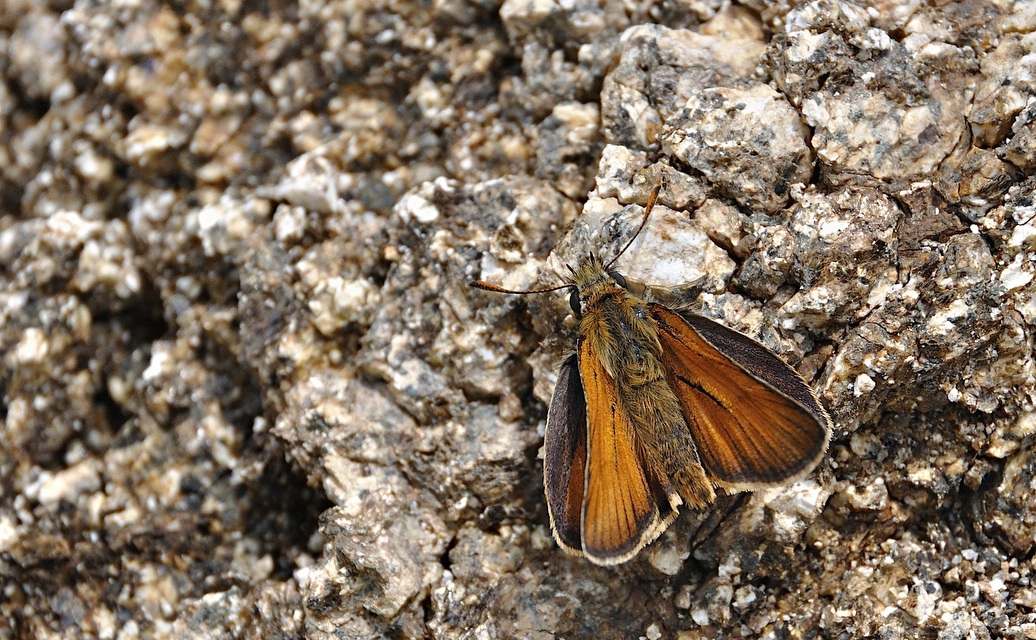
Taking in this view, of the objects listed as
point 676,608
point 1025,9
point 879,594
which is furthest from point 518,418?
point 1025,9

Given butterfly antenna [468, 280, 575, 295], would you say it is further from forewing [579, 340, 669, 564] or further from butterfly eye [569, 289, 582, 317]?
forewing [579, 340, 669, 564]

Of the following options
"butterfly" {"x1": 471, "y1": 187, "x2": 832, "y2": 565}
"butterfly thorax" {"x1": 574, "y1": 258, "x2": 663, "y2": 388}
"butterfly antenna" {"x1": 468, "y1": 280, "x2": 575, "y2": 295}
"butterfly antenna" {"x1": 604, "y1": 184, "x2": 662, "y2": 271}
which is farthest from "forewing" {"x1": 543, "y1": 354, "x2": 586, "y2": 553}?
"butterfly antenna" {"x1": 604, "y1": 184, "x2": 662, "y2": 271}

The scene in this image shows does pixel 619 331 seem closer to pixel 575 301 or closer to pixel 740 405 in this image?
pixel 575 301

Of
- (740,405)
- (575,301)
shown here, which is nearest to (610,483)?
(740,405)

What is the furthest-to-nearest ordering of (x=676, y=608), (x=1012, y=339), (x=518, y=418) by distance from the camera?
(x=518, y=418), (x=676, y=608), (x=1012, y=339)

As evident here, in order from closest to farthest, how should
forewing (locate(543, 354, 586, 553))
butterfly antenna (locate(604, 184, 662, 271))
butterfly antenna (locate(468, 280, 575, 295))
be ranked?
forewing (locate(543, 354, 586, 553)), butterfly antenna (locate(604, 184, 662, 271)), butterfly antenna (locate(468, 280, 575, 295))

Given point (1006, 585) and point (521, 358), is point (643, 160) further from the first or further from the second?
point (1006, 585)

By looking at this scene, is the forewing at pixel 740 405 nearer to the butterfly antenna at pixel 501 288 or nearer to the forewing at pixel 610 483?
the forewing at pixel 610 483
